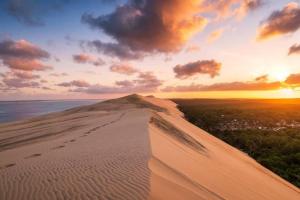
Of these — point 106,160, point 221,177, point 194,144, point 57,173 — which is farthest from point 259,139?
point 57,173

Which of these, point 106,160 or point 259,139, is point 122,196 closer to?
point 106,160

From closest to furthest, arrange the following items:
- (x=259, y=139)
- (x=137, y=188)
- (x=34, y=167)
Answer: (x=137, y=188) → (x=34, y=167) → (x=259, y=139)

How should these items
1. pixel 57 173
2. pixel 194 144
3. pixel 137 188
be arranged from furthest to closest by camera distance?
pixel 194 144, pixel 57 173, pixel 137 188

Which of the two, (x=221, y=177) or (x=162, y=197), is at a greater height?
(x=162, y=197)

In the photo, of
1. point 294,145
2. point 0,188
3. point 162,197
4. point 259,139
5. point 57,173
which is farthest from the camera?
point 259,139

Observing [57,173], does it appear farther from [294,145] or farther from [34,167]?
[294,145]

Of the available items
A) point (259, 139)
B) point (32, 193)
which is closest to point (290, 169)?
point (259, 139)

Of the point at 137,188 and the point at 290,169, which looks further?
the point at 290,169

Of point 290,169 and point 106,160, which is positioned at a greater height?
point 106,160

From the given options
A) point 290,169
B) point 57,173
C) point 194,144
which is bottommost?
point 290,169
